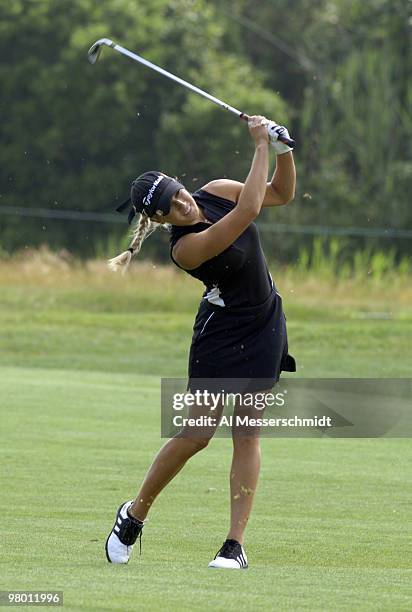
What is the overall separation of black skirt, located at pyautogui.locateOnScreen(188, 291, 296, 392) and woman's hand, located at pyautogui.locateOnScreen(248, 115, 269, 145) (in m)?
0.69

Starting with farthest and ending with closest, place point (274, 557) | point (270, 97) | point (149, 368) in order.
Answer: point (270, 97)
point (149, 368)
point (274, 557)

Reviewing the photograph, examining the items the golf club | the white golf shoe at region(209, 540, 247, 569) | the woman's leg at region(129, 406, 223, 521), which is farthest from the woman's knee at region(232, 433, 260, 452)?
the golf club

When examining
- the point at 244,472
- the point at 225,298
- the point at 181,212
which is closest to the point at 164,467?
the point at 244,472

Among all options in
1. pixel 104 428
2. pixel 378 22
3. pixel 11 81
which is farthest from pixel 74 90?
pixel 104 428

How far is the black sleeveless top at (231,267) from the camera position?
6.12 metres

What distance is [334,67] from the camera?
38.5 metres

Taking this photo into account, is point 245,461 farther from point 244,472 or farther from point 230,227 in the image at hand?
point 230,227

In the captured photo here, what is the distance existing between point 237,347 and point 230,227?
58cm

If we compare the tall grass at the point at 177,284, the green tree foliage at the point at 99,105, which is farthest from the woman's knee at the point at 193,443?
the green tree foliage at the point at 99,105

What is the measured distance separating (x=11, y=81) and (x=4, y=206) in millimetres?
3809

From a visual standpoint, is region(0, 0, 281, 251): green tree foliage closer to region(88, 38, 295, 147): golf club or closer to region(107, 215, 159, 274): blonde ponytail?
region(88, 38, 295, 147): golf club

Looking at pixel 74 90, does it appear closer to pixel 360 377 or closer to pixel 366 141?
pixel 366 141

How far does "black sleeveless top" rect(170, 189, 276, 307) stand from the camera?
20.1 ft

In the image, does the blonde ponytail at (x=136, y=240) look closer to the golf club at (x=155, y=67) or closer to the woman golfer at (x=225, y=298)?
the woman golfer at (x=225, y=298)
